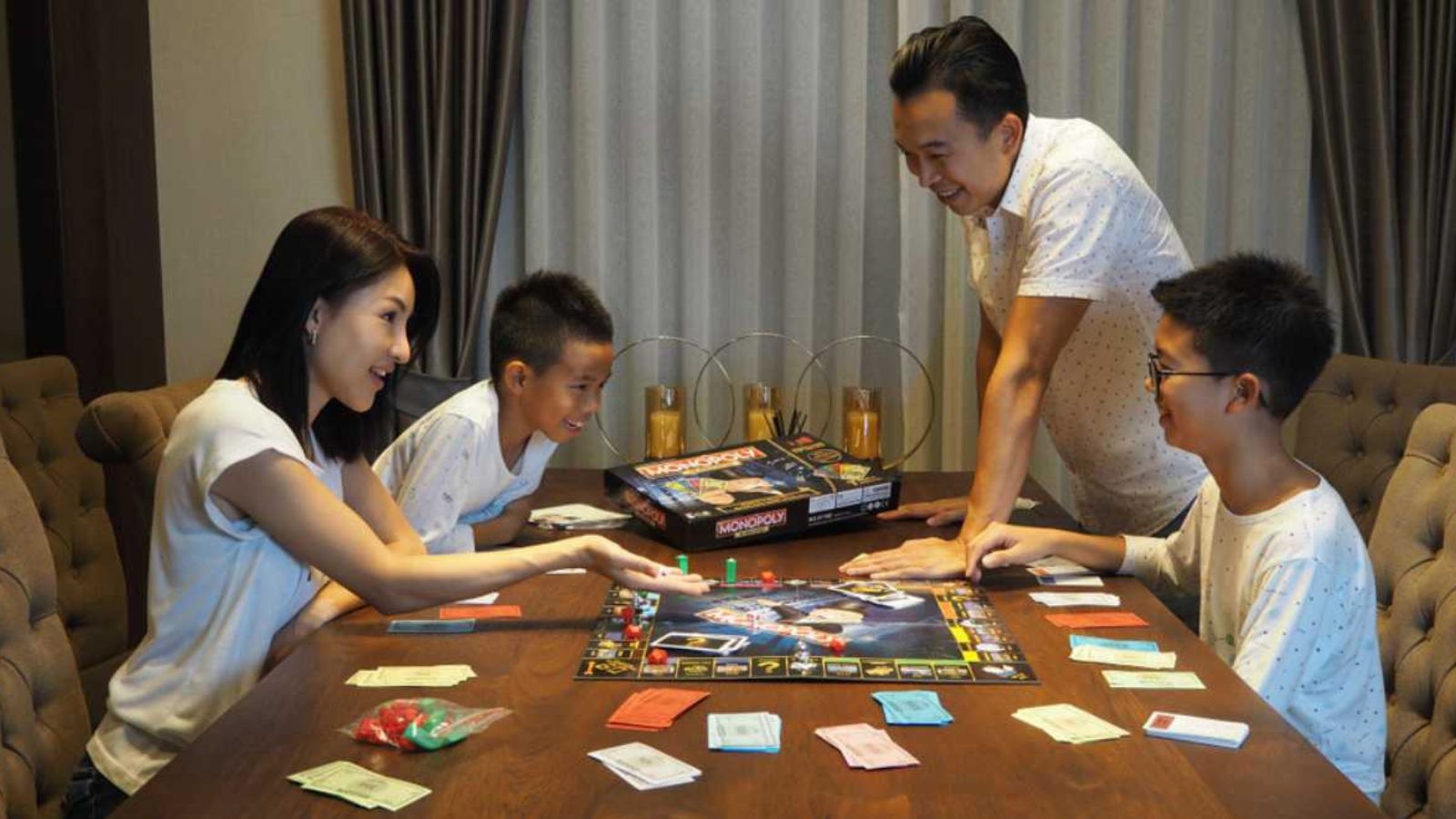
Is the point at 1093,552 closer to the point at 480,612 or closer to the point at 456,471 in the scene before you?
the point at 480,612

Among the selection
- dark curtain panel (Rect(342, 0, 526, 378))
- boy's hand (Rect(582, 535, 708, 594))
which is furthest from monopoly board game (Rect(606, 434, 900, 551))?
dark curtain panel (Rect(342, 0, 526, 378))

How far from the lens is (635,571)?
76.4 inches

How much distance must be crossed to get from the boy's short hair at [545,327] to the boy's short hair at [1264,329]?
104 cm

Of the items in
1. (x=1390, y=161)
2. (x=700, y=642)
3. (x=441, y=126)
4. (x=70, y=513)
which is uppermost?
(x=441, y=126)

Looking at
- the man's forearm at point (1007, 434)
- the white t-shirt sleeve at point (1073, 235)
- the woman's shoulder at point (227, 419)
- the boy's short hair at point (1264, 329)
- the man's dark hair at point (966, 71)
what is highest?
the man's dark hair at point (966, 71)

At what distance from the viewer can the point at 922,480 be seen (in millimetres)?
3066

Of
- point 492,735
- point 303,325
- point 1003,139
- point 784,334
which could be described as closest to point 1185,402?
point 1003,139

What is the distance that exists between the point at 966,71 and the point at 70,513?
1.96 m

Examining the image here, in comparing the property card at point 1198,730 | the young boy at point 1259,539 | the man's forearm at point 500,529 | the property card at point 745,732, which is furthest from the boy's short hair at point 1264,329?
the man's forearm at point 500,529

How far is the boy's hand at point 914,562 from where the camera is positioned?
2086 mm

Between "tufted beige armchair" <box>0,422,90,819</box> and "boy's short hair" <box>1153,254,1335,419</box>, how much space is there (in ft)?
4.99

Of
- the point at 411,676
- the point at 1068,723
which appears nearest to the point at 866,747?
the point at 1068,723

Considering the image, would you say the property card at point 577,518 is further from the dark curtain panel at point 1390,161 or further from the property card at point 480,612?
the dark curtain panel at point 1390,161

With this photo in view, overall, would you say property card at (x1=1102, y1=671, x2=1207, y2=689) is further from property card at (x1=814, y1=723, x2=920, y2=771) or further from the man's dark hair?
the man's dark hair
